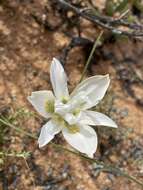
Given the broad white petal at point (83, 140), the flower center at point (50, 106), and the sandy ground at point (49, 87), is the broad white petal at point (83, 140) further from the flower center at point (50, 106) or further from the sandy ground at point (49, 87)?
the sandy ground at point (49, 87)

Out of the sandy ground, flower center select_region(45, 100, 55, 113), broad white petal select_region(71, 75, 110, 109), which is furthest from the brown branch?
flower center select_region(45, 100, 55, 113)

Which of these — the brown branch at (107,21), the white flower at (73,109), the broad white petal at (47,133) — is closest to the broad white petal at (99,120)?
the white flower at (73,109)

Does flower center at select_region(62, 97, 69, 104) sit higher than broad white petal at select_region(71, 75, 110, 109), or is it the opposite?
broad white petal at select_region(71, 75, 110, 109)

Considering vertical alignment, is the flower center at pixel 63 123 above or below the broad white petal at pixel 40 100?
below

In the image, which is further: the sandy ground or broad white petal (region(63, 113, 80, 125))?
the sandy ground

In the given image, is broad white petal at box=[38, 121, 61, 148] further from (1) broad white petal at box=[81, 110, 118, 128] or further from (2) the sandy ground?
(2) the sandy ground

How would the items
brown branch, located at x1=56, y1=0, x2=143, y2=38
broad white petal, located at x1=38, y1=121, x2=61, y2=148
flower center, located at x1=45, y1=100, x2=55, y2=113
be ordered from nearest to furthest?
broad white petal, located at x1=38, y1=121, x2=61, y2=148, flower center, located at x1=45, y1=100, x2=55, y2=113, brown branch, located at x1=56, y1=0, x2=143, y2=38

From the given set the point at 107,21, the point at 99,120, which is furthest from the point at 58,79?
the point at 107,21
